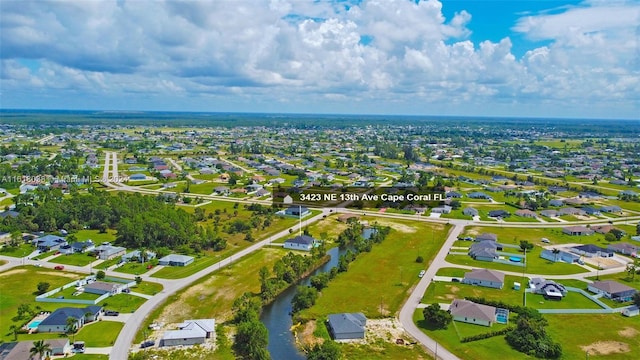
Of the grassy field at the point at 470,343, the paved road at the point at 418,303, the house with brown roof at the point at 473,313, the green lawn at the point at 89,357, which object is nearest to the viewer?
the green lawn at the point at 89,357

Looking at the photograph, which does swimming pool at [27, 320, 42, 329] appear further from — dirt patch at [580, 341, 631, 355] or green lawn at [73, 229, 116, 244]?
dirt patch at [580, 341, 631, 355]

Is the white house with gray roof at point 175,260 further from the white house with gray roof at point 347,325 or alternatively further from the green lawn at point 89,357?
the white house with gray roof at point 347,325

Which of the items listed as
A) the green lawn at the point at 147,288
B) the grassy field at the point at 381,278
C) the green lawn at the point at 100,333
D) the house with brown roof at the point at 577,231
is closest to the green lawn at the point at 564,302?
the grassy field at the point at 381,278

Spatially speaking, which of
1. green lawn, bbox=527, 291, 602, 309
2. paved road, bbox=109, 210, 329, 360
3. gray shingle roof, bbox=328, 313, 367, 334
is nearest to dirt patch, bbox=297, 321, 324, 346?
gray shingle roof, bbox=328, 313, 367, 334

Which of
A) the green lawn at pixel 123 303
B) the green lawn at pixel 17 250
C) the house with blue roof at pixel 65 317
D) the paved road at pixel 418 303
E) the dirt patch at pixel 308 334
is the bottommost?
the dirt patch at pixel 308 334

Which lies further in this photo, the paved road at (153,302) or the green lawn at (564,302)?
the green lawn at (564,302)

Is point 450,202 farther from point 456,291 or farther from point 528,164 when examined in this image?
point 528,164
